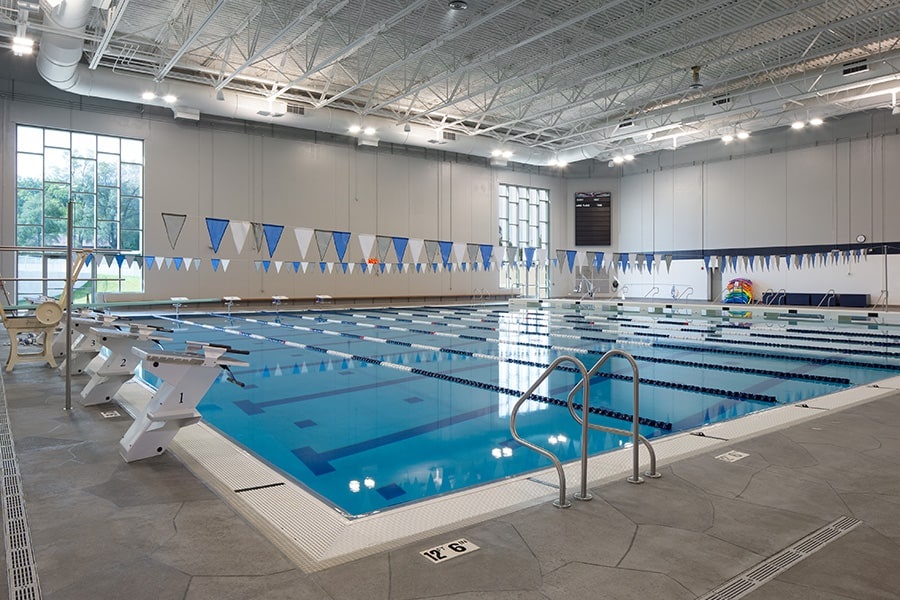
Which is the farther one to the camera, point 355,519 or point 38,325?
point 38,325

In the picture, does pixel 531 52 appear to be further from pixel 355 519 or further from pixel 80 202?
pixel 355 519

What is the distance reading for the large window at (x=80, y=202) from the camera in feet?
51.1

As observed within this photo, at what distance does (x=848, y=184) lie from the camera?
65.4ft

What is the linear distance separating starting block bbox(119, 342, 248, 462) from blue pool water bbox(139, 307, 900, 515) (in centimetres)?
70

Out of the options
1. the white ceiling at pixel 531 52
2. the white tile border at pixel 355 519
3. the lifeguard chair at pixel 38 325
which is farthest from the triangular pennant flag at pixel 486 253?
the white tile border at pixel 355 519

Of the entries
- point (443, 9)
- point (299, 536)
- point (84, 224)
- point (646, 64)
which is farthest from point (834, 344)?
point (84, 224)

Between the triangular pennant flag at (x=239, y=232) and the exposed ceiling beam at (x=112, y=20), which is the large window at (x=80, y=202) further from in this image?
the triangular pennant flag at (x=239, y=232)

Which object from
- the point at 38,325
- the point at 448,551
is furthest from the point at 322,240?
the point at 448,551

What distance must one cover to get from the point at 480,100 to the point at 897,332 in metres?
13.6

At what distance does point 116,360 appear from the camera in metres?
4.55

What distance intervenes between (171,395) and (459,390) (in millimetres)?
3657

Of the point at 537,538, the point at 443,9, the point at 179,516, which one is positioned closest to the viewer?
the point at 537,538

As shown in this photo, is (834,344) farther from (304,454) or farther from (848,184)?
(848,184)

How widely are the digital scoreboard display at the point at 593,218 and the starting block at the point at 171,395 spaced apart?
83.3ft
